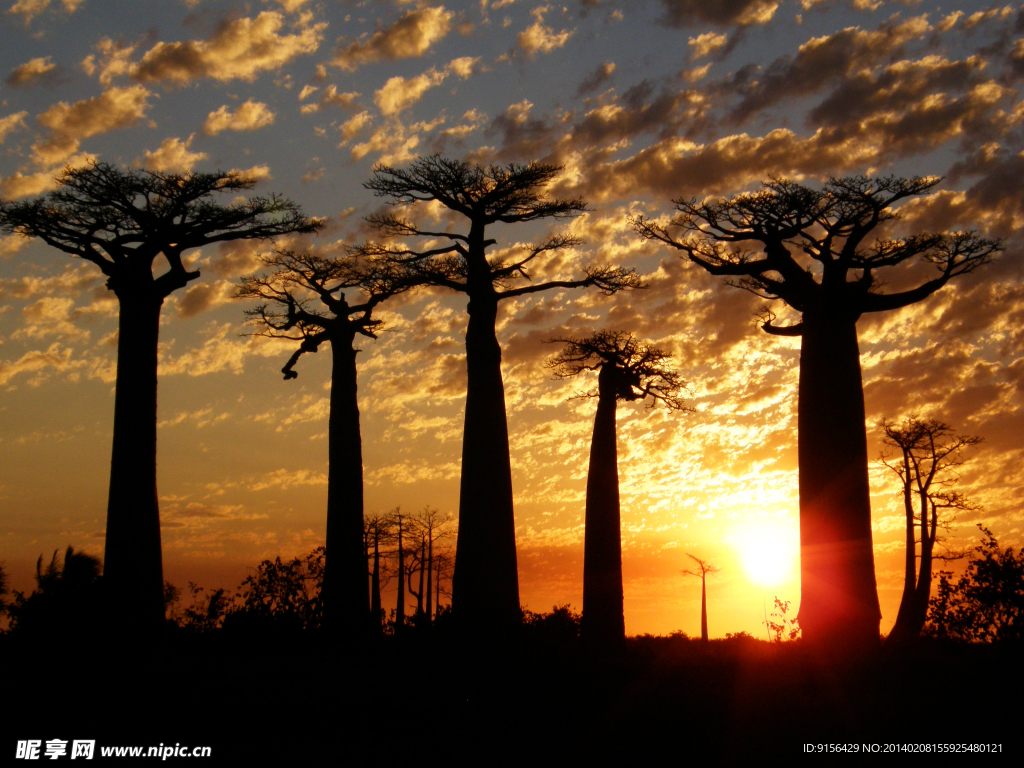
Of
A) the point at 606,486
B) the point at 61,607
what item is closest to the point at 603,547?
the point at 606,486

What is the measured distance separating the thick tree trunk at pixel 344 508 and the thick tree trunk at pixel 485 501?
3.35m

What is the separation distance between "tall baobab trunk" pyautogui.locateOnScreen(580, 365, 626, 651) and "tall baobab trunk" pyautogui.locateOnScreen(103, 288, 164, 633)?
7640mm

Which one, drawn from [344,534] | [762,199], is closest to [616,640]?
[344,534]

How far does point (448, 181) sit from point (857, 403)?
7.18 metres

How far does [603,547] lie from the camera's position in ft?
54.2

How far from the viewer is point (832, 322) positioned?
38.4 ft

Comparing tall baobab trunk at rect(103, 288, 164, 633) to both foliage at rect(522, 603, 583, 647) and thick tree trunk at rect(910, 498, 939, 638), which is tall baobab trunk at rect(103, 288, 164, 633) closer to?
foliage at rect(522, 603, 583, 647)

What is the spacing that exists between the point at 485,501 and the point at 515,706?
5.38 metres

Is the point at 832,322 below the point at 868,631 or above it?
above

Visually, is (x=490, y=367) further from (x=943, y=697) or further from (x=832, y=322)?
(x=943, y=697)

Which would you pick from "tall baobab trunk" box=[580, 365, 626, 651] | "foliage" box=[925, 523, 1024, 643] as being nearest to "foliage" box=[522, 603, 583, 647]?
"tall baobab trunk" box=[580, 365, 626, 651]

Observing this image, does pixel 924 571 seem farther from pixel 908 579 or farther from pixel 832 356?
pixel 832 356

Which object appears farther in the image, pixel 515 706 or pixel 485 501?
pixel 485 501

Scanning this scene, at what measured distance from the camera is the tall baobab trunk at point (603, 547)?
1619 cm
